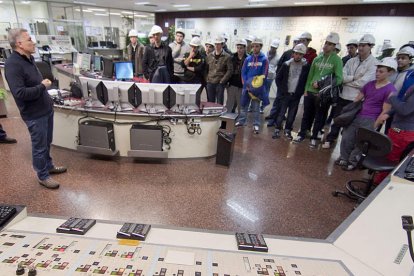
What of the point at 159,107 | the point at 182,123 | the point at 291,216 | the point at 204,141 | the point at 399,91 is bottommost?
the point at 291,216

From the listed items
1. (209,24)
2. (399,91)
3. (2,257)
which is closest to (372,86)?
(399,91)

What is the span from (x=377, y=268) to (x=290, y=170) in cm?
240

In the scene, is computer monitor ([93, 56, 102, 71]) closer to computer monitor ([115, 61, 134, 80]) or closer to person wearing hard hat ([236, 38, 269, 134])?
computer monitor ([115, 61, 134, 80])

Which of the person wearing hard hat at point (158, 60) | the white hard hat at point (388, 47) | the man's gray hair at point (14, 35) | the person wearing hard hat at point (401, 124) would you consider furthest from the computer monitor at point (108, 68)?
the white hard hat at point (388, 47)

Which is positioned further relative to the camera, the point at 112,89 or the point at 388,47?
the point at 388,47

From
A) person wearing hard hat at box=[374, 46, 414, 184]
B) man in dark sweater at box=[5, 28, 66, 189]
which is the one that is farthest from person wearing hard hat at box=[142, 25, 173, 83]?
person wearing hard hat at box=[374, 46, 414, 184]

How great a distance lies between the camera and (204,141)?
3492 mm

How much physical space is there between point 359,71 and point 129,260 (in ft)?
13.1

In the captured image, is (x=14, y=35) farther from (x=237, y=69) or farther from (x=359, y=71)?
(x=359, y=71)

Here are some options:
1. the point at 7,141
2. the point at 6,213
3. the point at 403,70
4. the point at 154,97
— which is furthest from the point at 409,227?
the point at 7,141

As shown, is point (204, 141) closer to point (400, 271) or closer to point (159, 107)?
point (159, 107)

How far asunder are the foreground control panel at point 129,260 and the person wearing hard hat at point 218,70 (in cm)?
402

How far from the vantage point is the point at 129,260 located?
102cm

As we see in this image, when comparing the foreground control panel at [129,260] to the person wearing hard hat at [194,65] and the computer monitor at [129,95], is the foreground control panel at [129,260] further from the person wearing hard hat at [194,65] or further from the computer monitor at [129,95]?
the person wearing hard hat at [194,65]
